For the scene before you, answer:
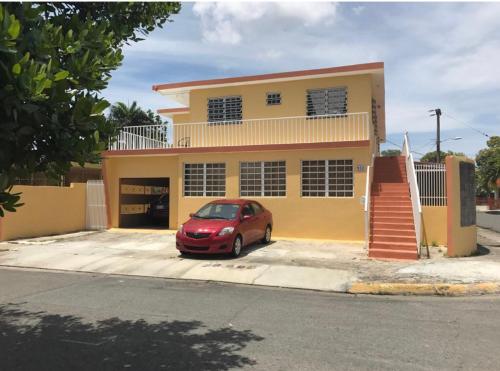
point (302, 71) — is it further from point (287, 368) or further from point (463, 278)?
point (287, 368)

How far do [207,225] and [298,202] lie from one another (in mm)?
5124

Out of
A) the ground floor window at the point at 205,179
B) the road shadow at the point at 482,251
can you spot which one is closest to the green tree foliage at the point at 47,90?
the road shadow at the point at 482,251

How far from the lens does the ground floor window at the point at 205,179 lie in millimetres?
16906

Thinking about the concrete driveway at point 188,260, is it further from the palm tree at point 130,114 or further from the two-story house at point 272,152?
the palm tree at point 130,114

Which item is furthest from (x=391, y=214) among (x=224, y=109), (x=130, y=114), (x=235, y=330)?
(x=130, y=114)

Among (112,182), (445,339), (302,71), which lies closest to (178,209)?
(112,182)

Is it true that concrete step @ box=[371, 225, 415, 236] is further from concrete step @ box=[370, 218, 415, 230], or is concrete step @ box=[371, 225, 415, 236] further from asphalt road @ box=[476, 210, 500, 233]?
asphalt road @ box=[476, 210, 500, 233]

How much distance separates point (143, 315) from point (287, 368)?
8.77 ft

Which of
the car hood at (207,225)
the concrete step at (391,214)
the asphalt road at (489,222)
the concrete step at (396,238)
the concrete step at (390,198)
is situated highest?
the concrete step at (390,198)

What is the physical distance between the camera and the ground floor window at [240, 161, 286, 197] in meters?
16.1

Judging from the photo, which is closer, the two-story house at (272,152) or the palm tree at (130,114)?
the two-story house at (272,152)

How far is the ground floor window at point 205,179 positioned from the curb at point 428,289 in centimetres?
938

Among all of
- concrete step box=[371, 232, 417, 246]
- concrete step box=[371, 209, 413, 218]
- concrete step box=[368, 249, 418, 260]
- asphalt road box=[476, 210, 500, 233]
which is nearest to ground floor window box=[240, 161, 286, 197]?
concrete step box=[371, 209, 413, 218]

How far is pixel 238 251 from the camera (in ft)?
37.9
